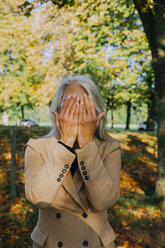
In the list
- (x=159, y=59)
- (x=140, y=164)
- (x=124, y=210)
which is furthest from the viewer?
(x=140, y=164)

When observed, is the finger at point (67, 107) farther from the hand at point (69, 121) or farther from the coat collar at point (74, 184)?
the coat collar at point (74, 184)

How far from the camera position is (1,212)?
4902 mm

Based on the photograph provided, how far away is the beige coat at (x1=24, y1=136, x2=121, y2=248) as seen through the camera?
154 centimetres

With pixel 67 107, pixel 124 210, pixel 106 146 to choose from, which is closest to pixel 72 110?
pixel 67 107

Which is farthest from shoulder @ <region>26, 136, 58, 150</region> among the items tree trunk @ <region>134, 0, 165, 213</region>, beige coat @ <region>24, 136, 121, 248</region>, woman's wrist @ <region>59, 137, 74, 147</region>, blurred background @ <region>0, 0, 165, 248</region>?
tree trunk @ <region>134, 0, 165, 213</region>

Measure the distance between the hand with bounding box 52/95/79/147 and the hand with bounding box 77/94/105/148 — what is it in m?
0.04

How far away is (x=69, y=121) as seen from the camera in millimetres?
1611

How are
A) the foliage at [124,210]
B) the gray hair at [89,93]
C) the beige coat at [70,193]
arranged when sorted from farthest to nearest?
the foliage at [124,210] → the gray hair at [89,93] → the beige coat at [70,193]

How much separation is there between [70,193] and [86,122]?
52cm

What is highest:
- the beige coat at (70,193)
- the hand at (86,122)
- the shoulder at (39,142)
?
the hand at (86,122)

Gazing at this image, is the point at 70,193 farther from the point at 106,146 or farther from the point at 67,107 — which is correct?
the point at 67,107

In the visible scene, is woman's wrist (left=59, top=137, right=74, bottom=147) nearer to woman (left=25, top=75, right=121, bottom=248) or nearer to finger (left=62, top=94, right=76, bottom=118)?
woman (left=25, top=75, right=121, bottom=248)

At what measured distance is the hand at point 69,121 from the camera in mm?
1614

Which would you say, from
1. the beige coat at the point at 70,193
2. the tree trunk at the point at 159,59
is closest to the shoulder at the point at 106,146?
the beige coat at the point at 70,193
